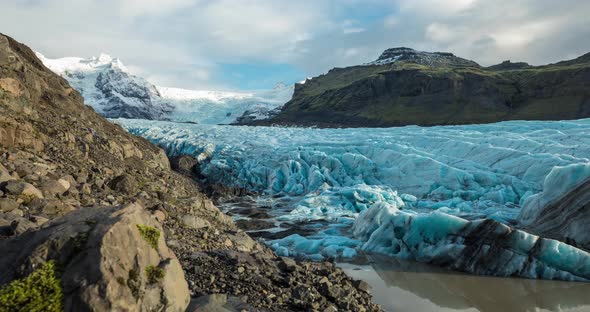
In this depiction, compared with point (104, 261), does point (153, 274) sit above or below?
below

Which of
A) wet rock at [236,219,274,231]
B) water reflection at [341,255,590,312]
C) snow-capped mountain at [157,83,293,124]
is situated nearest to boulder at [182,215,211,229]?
water reflection at [341,255,590,312]

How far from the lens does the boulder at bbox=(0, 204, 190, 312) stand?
3732mm

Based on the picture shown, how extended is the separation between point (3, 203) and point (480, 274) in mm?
10536

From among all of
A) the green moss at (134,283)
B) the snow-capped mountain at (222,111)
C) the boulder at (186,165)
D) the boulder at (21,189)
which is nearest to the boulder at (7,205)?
the boulder at (21,189)

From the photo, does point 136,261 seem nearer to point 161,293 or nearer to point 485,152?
point 161,293

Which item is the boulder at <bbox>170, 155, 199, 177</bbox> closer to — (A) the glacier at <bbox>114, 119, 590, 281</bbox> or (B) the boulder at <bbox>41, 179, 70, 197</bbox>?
(A) the glacier at <bbox>114, 119, 590, 281</bbox>

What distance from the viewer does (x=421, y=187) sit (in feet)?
74.9

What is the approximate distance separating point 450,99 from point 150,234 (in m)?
102

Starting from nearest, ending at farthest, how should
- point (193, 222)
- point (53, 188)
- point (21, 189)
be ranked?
point (21, 189), point (53, 188), point (193, 222)

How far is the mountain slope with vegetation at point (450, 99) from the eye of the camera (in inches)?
3364

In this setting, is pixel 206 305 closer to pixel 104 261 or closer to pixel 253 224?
pixel 104 261

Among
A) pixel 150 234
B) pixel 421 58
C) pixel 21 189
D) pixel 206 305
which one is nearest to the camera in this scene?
pixel 150 234

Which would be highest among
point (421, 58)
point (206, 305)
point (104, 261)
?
point (421, 58)

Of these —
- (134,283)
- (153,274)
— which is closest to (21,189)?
(153,274)
